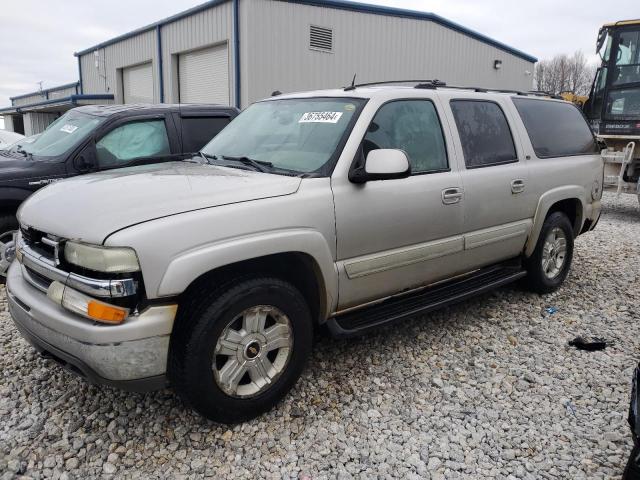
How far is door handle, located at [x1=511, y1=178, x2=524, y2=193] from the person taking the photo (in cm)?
441

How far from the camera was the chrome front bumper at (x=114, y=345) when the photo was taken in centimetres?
249

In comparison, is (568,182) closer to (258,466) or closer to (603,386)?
(603,386)

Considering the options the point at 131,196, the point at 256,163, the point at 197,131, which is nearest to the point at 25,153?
the point at 197,131

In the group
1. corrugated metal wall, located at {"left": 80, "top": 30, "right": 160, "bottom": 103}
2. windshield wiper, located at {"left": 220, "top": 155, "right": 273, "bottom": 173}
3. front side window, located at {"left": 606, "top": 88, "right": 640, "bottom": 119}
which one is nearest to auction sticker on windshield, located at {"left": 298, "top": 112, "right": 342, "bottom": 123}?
windshield wiper, located at {"left": 220, "top": 155, "right": 273, "bottom": 173}

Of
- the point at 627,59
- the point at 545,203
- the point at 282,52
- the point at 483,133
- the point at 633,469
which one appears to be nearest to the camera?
the point at 633,469

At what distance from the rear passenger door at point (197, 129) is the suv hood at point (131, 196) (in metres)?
2.60

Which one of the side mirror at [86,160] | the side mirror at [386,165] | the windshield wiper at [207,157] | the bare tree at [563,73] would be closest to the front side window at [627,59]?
the side mirror at [386,165]

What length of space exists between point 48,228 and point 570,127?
485 centimetres

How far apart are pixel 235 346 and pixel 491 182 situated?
2.47 m

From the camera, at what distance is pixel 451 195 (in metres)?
3.84

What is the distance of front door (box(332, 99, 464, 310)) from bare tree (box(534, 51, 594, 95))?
155ft

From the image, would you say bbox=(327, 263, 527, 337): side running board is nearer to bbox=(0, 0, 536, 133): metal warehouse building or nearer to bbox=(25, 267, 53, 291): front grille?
bbox=(25, 267, 53, 291): front grille

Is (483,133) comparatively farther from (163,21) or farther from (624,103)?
(163,21)

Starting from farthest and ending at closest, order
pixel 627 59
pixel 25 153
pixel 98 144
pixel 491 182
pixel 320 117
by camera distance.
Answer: pixel 627 59 → pixel 25 153 → pixel 98 144 → pixel 491 182 → pixel 320 117
